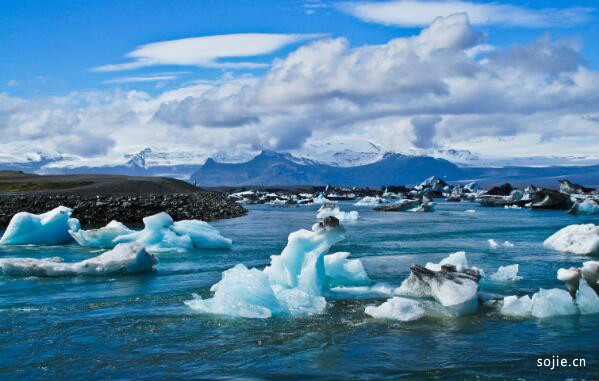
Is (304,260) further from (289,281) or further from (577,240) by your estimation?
(577,240)

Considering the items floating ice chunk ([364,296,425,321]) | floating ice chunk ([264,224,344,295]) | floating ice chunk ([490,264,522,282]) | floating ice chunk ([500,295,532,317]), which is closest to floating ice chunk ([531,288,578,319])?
floating ice chunk ([500,295,532,317])

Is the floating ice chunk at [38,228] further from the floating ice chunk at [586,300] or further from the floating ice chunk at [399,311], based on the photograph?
the floating ice chunk at [586,300]

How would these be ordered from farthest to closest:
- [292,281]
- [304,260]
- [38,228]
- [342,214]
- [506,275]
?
[342,214] → [38,228] → [506,275] → [304,260] → [292,281]

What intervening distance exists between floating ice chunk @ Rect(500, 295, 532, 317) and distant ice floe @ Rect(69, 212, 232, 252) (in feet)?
44.6

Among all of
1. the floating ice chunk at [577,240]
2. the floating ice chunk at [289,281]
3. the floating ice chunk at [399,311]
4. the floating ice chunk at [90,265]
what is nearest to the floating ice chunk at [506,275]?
the floating ice chunk at [289,281]

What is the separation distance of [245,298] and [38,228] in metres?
16.1

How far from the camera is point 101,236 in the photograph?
23.3m

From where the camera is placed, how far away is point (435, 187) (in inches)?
4082

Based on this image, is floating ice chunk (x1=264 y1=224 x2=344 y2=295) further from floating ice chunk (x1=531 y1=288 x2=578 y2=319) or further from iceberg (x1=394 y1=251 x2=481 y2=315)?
floating ice chunk (x1=531 y1=288 x2=578 y2=319)

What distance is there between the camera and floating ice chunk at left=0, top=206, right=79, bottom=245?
80.4 ft

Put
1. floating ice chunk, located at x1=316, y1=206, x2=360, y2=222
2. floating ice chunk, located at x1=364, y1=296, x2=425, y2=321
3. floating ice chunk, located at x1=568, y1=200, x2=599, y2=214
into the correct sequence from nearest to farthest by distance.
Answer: floating ice chunk, located at x1=364, y1=296, x2=425, y2=321, floating ice chunk, located at x1=316, y1=206, x2=360, y2=222, floating ice chunk, located at x1=568, y1=200, x2=599, y2=214

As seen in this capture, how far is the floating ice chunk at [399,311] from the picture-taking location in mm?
11336

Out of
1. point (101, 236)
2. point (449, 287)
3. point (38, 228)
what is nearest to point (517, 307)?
point (449, 287)

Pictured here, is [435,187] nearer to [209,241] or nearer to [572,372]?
[209,241]
